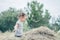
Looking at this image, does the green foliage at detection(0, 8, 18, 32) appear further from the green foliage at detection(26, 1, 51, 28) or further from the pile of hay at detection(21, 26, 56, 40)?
the pile of hay at detection(21, 26, 56, 40)

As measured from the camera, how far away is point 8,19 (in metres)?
36.6

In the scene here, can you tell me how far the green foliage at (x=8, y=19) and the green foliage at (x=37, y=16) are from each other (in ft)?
10.1

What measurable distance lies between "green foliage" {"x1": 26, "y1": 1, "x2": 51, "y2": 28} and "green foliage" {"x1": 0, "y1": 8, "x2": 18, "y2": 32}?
308 cm

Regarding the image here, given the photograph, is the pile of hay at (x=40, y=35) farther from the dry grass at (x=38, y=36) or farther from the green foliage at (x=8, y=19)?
the green foliage at (x=8, y=19)

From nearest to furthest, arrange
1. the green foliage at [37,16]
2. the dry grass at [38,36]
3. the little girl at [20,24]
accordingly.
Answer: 1. the little girl at [20,24]
2. the dry grass at [38,36]
3. the green foliage at [37,16]

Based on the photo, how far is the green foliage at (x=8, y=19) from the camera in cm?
3324

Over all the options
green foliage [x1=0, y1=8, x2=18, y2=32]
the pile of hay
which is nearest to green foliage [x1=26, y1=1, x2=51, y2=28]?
green foliage [x1=0, y1=8, x2=18, y2=32]

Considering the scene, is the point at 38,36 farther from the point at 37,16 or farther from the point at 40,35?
the point at 37,16

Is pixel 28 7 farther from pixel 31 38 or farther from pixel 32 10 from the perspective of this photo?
pixel 31 38

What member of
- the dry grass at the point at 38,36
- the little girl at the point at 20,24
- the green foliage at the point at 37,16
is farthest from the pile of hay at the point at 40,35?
the green foliage at the point at 37,16

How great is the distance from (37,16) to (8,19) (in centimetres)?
661

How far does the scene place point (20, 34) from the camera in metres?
7.66

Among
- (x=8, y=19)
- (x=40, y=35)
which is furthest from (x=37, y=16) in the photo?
(x=40, y=35)

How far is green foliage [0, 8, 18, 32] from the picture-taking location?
33237 mm
